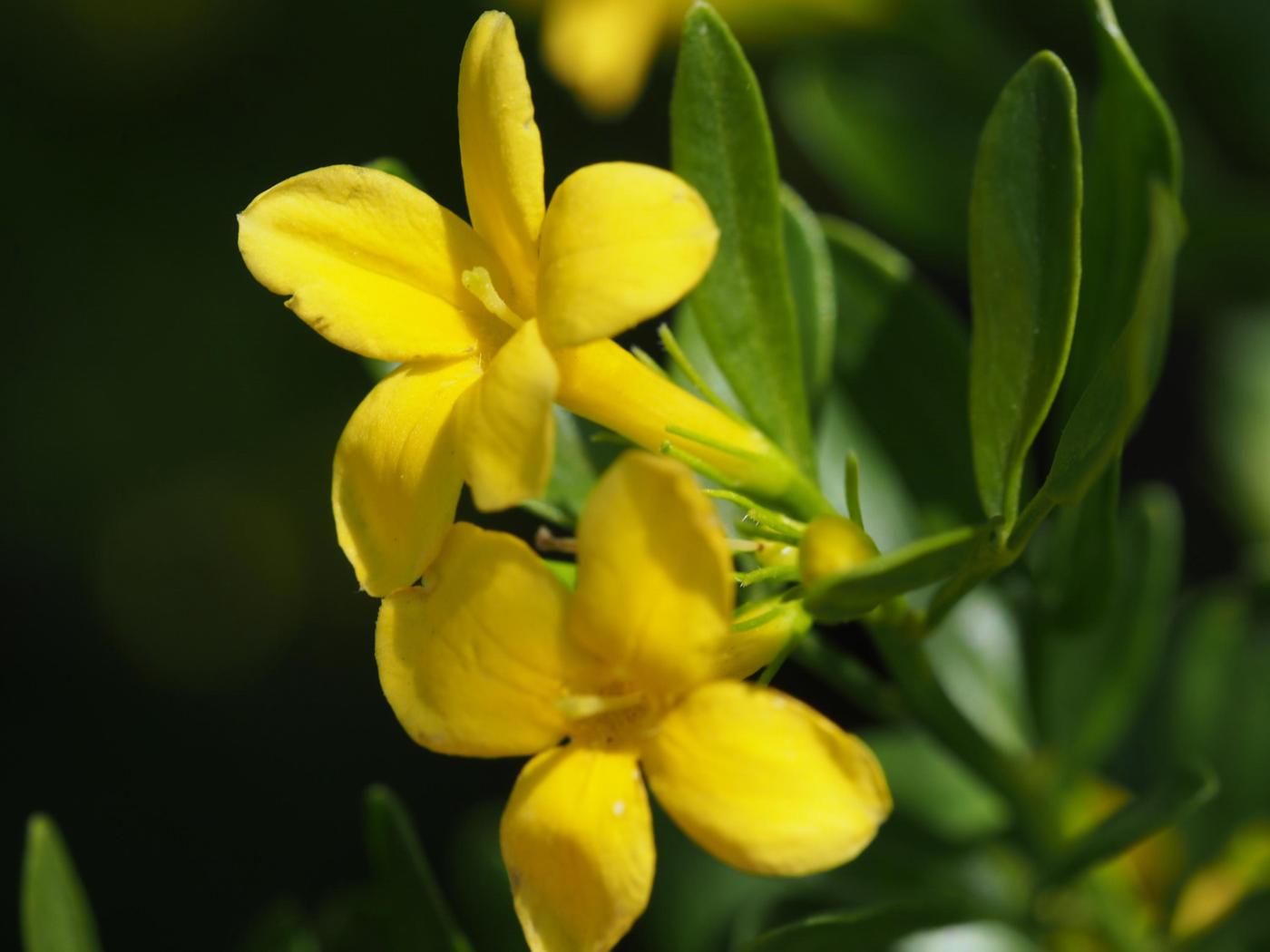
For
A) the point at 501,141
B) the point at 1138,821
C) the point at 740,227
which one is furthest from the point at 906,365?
the point at 501,141

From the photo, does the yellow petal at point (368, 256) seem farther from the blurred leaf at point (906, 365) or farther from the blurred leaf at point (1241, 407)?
the blurred leaf at point (1241, 407)

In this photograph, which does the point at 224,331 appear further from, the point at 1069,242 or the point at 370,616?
the point at 1069,242

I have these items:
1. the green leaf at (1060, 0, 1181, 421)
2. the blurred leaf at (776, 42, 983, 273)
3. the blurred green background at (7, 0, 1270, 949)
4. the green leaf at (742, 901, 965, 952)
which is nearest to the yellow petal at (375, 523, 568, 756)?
the green leaf at (742, 901, 965, 952)

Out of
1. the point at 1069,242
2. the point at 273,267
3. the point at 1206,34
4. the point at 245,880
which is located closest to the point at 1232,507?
the point at 1206,34

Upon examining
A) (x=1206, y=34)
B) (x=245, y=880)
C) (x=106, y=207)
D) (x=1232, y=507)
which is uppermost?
(x=106, y=207)

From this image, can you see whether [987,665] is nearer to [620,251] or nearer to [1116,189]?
[1116,189]

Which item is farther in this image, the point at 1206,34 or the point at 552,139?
the point at 552,139

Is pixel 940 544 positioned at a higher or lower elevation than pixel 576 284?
lower

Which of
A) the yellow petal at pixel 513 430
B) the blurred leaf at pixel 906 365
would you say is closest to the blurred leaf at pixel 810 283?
the blurred leaf at pixel 906 365
